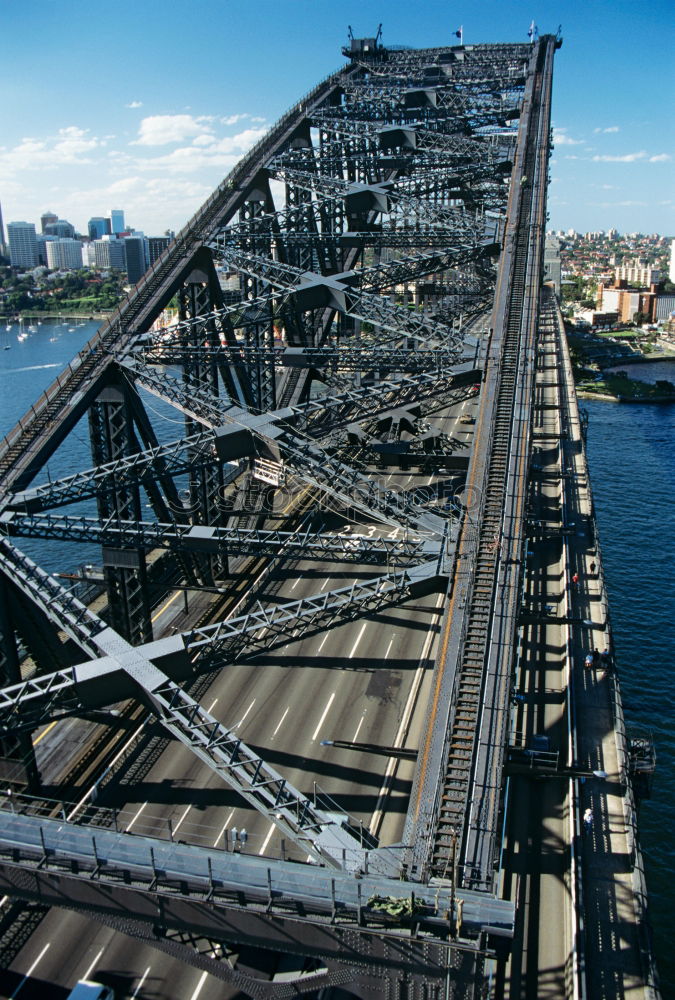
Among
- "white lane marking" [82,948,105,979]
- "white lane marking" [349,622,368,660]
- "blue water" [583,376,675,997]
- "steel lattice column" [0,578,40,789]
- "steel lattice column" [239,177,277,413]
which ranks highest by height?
"steel lattice column" [239,177,277,413]

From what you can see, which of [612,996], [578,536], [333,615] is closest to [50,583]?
[333,615]

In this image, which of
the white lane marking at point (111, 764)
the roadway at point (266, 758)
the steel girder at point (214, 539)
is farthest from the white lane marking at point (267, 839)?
the steel girder at point (214, 539)

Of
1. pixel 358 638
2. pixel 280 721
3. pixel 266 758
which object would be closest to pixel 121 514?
pixel 280 721

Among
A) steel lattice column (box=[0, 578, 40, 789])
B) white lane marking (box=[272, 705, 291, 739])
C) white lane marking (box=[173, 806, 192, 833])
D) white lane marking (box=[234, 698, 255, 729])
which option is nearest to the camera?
white lane marking (box=[173, 806, 192, 833])

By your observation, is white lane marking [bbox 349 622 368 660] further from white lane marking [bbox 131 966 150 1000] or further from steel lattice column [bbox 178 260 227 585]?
white lane marking [bbox 131 966 150 1000]

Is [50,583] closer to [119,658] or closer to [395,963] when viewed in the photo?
[119,658]

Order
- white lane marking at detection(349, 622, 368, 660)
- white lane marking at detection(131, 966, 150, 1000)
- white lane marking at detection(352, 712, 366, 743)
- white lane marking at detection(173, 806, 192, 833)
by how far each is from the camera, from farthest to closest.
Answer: white lane marking at detection(349, 622, 368, 660)
white lane marking at detection(352, 712, 366, 743)
white lane marking at detection(173, 806, 192, 833)
white lane marking at detection(131, 966, 150, 1000)

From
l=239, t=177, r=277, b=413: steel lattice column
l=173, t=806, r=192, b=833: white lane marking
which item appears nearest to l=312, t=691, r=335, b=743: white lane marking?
l=173, t=806, r=192, b=833: white lane marking
